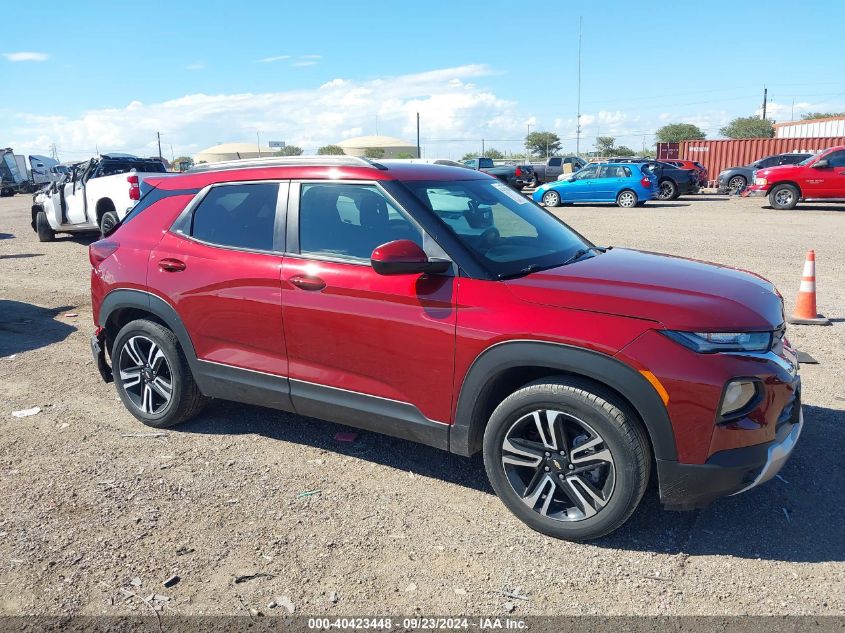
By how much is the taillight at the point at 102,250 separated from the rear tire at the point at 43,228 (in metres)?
12.4

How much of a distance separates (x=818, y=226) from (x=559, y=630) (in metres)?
16.2

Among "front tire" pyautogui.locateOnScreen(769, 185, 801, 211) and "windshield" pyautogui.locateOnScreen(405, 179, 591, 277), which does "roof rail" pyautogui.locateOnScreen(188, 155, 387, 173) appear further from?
"front tire" pyautogui.locateOnScreen(769, 185, 801, 211)

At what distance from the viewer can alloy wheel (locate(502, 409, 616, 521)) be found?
323 centimetres

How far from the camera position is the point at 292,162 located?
168 inches

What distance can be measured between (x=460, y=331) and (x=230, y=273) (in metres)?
1.60

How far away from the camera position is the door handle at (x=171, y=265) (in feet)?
14.5

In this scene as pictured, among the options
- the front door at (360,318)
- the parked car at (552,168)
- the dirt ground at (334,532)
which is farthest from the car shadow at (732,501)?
the parked car at (552,168)

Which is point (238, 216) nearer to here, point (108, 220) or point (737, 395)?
point (737, 395)

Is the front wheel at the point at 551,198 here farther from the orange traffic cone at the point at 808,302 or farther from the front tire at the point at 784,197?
the orange traffic cone at the point at 808,302

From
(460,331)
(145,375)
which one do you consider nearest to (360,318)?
(460,331)

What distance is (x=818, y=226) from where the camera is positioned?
52.7ft

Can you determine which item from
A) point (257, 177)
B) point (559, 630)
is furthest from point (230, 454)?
point (559, 630)

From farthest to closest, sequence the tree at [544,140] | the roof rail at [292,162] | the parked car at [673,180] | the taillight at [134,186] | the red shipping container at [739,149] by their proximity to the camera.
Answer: the tree at [544,140], the red shipping container at [739,149], the parked car at [673,180], the taillight at [134,186], the roof rail at [292,162]

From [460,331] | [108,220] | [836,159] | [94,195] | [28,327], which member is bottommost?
[28,327]
